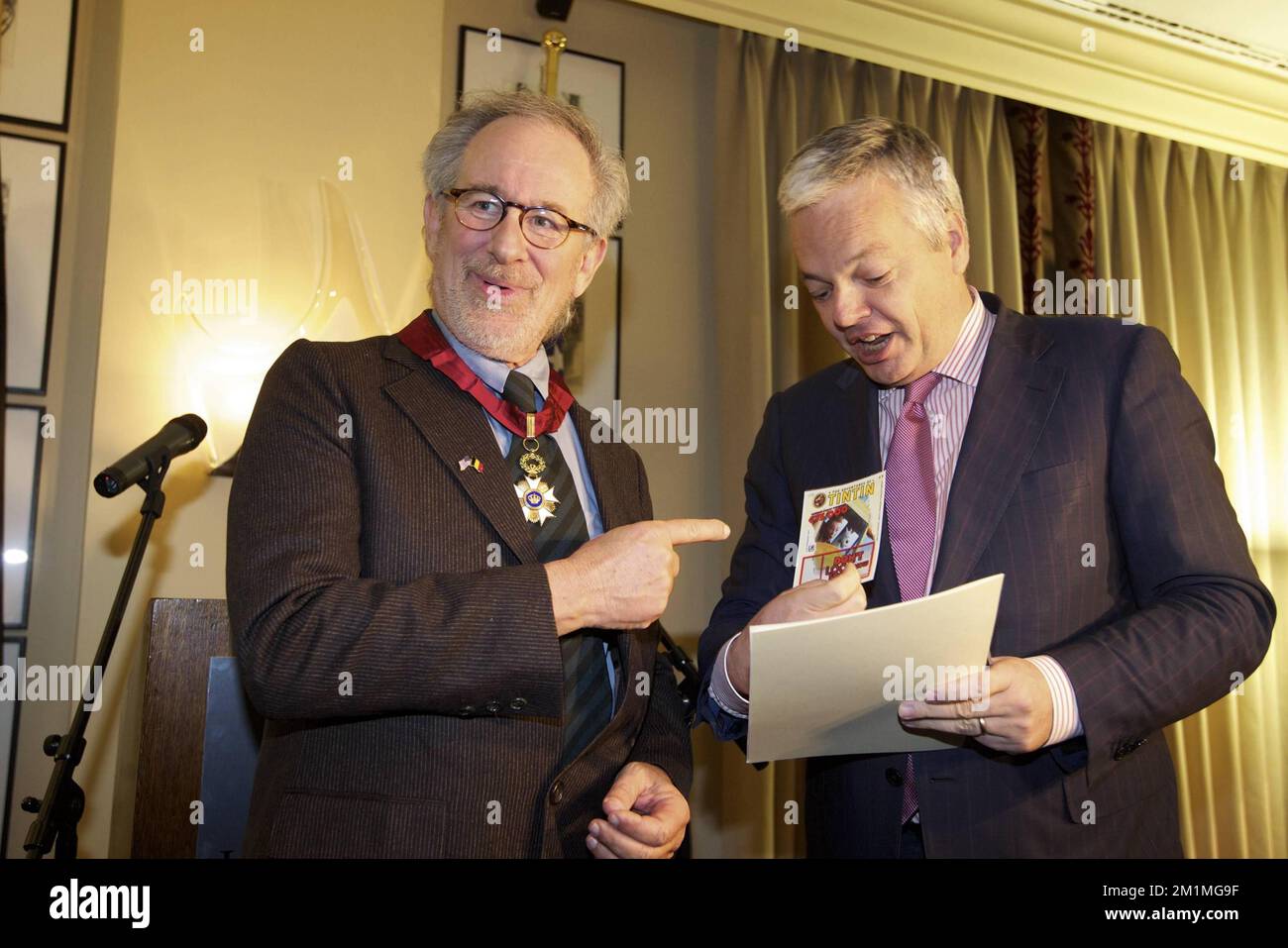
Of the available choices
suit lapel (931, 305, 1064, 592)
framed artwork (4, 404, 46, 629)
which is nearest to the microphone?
framed artwork (4, 404, 46, 629)

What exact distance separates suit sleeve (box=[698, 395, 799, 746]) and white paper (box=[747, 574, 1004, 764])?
34cm

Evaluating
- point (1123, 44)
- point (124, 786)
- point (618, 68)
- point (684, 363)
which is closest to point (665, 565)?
point (124, 786)

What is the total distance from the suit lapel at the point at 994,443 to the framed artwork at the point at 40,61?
2747 millimetres

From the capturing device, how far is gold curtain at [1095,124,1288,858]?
4.54 metres

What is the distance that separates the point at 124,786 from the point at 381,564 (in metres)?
1.64

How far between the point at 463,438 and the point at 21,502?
6.48 feet

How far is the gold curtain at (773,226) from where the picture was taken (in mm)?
3709

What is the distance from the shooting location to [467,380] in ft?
5.61

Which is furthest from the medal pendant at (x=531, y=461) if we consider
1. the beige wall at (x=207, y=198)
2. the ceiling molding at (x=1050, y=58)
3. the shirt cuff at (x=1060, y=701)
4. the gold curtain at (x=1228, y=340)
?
the gold curtain at (x=1228, y=340)

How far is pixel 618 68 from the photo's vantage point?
12.8 feet

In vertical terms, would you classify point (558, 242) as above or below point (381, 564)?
above

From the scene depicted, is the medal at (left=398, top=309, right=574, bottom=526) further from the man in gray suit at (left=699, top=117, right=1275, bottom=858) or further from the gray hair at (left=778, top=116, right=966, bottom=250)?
the gray hair at (left=778, top=116, right=966, bottom=250)

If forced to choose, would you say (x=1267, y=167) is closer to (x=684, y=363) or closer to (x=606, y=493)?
Answer: (x=684, y=363)
